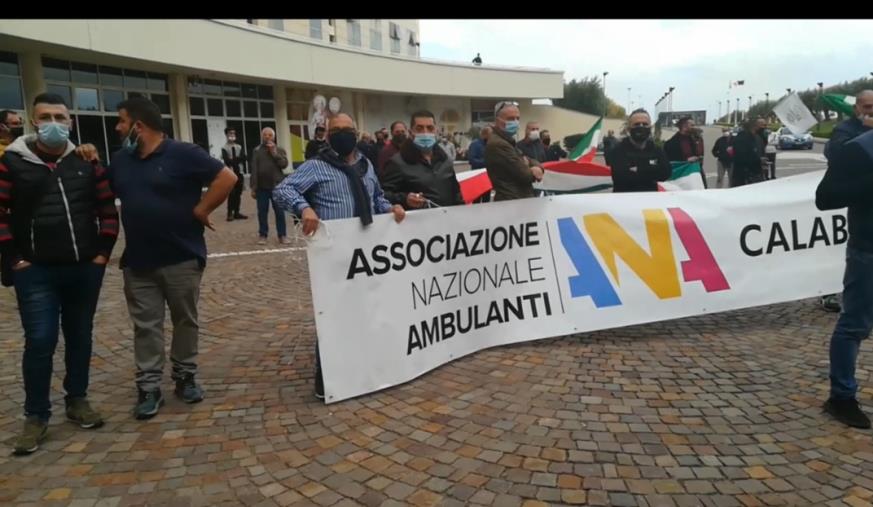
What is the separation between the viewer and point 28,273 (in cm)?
338

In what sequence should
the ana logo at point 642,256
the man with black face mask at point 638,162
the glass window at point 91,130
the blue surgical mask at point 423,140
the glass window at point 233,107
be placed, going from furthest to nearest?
the glass window at point 233,107
the glass window at point 91,130
the man with black face mask at point 638,162
the ana logo at point 642,256
the blue surgical mask at point 423,140

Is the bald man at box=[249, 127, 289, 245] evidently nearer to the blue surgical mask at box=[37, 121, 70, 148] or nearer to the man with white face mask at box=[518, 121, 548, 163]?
the man with white face mask at box=[518, 121, 548, 163]

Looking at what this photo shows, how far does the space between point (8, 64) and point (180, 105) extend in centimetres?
651

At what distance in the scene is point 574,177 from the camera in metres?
7.44

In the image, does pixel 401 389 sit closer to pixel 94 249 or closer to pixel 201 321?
pixel 94 249

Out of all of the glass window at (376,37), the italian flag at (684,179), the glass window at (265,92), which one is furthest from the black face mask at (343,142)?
the glass window at (376,37)

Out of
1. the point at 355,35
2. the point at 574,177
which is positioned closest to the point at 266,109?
the point at 355,35

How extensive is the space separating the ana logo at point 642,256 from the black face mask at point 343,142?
77.9 inches

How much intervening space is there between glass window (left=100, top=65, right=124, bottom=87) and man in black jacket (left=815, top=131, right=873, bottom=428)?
23.5 m

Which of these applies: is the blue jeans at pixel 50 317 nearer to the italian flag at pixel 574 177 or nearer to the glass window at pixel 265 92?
the italian flag at pixel 574 177

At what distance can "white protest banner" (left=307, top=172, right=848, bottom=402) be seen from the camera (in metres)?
4.08

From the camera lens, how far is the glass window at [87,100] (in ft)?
A: 67.7

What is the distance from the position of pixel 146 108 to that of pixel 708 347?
14.6ft
